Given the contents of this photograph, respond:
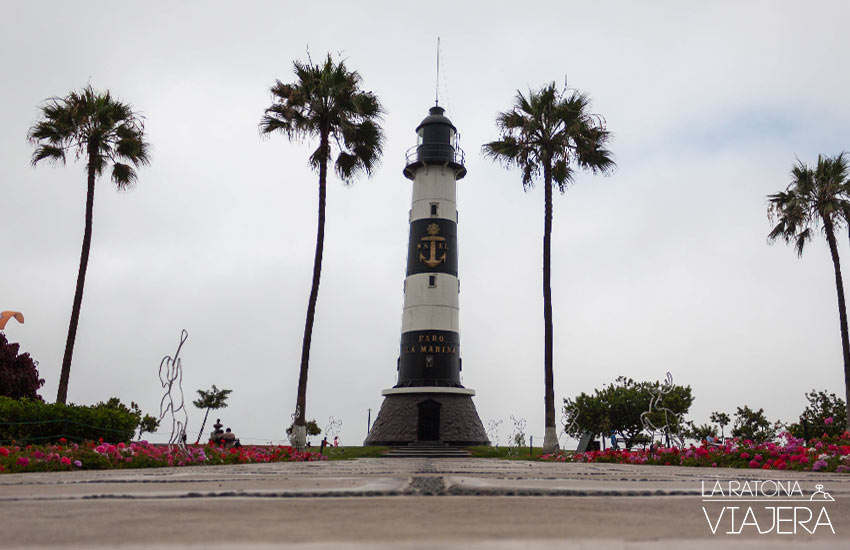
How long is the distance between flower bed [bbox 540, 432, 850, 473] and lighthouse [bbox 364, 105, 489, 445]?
12.4m

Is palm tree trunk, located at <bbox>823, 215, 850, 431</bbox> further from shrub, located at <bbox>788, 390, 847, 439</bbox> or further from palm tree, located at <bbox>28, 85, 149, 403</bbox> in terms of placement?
palm tree, located at <bbox>28, 85, 149, 403</bbox>

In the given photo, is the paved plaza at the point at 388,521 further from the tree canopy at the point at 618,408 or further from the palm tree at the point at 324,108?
the tree canopy at the point at 618,408

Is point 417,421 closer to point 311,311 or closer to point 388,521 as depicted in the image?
point 311,311

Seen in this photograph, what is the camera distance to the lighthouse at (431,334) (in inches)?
1061

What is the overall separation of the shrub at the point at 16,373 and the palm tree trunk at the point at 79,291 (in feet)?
25.7

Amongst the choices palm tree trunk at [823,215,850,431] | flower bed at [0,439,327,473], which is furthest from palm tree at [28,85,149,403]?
palm tree trunk at [823,215,850,431]

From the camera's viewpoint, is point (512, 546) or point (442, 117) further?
point (442, 117)

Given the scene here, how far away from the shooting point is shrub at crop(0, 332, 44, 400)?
2434 centimetres

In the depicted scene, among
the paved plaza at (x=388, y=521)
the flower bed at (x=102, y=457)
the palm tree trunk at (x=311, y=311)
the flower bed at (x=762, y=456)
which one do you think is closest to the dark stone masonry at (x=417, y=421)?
the palm tree trunk at (x=311, y=311)

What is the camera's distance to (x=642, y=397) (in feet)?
105

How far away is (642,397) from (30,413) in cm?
2689

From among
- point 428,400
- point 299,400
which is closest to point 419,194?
point 428,400

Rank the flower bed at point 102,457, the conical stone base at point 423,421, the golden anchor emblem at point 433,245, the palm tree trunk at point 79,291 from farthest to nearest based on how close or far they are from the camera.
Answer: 1. the golden anchor emblem at point 433,245
2. the conical stone base at point 423,421
3. the palm tree trunk at point 79,291
4. the flower bed at point 102,457

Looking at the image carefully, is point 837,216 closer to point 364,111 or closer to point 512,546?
point 364,111
